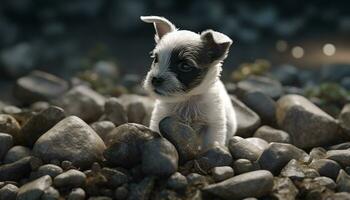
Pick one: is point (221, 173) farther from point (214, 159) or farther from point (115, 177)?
point (115, 177)

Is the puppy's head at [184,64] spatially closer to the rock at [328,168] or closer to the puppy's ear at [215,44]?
the puppy's ear at [215,44]

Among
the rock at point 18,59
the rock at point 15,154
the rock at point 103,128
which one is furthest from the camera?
the rock at point 18,59

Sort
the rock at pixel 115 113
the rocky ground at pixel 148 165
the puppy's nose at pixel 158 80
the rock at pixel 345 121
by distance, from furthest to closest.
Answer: the rock at pixel 115 113
the rock at pixel 345 121
the puppy's nose at pixel 158 80
the rocky ground at pixel 148 165

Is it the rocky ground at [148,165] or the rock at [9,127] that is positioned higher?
the rocky ground at [148,165]

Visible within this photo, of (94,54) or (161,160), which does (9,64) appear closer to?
(94,54)

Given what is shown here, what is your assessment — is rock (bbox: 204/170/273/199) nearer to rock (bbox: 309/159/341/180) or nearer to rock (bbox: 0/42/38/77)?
rock (bbox: 309/159/341/180)

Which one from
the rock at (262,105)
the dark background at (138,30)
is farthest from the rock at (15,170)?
the dark background at (138,30)
